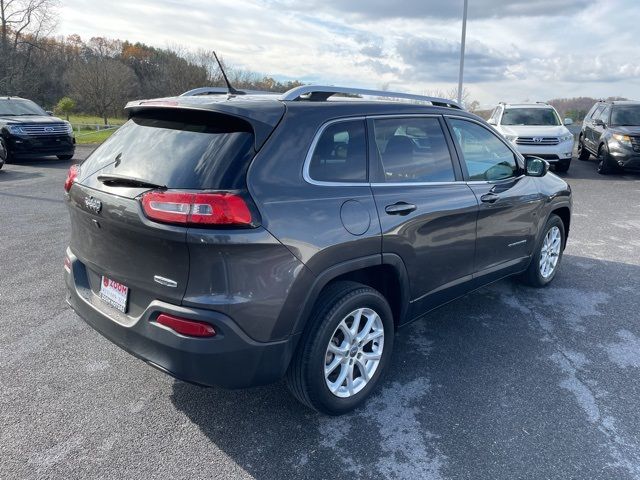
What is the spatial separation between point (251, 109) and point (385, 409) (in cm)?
193

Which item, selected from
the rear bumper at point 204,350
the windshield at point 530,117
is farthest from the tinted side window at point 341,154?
the windshield at point 530,117

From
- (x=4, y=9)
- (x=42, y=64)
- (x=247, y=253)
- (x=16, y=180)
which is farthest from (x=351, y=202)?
(x=42, y=64)

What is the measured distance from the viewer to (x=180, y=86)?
3566 centimetres

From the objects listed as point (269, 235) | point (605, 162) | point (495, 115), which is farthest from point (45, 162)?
point (605, 162)

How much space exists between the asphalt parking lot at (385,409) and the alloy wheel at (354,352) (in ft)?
0.69

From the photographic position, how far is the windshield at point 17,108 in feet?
48.3

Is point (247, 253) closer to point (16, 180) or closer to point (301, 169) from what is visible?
point (301, 169)

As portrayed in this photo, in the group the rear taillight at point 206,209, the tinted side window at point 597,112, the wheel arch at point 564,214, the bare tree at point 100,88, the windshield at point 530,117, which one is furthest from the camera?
the bare tree at point 100,88

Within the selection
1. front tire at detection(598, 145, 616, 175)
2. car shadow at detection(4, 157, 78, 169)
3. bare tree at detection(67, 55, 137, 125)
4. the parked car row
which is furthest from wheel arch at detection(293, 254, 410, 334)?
bare tree at detection(67, 55, 137, 125)

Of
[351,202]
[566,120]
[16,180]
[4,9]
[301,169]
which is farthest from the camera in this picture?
[4,9]

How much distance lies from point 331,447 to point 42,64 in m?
53.4

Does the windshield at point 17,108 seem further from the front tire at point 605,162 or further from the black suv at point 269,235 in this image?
the front tire at point 605,162

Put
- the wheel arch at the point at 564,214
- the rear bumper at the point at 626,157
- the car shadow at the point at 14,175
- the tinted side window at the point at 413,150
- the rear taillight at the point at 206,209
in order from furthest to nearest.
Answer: the rear bumper at the point at 626,157 < the car shadow at the point at 14,175 < the wheel arch at the point at 564,214 < the tinted side window at the point at 413,150 < the rear taillight at the point at 206,209

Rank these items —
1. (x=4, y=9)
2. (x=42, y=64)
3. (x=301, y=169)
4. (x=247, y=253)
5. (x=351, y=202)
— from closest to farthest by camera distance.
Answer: (x=247, y=253)
(x=301, y=169)
(x=351, y=202)
(x=4, y=9)
(x=42, y=64)
